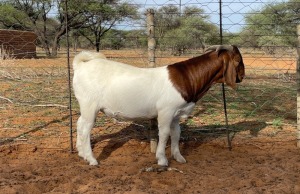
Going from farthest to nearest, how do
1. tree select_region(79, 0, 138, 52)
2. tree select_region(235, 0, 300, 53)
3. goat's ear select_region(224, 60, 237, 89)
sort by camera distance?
tree select_region(235, 0, 300, 53)
tree select_region(79, 0, 138, 52)
goat's ear select_region(224, 60, 237, 89)

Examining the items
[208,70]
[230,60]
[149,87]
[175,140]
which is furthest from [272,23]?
[149,87]

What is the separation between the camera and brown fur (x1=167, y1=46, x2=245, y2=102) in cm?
533

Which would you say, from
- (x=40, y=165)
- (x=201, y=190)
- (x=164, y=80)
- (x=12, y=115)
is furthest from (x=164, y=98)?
(x=12, y=115)

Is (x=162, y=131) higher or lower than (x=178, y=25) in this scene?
lower

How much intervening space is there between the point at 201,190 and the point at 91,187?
1188 mm

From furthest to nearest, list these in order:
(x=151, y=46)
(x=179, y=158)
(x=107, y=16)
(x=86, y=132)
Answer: (x=107, y=16), (x=151, y=46), (x=179, y=158), (x=86, y=132)

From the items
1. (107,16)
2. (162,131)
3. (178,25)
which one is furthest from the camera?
(178,25)

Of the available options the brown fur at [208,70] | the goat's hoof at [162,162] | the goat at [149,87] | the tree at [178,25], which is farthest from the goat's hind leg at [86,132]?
the tree at [178,25]

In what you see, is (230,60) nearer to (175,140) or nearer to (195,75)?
(195,75)

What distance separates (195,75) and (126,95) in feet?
3.24

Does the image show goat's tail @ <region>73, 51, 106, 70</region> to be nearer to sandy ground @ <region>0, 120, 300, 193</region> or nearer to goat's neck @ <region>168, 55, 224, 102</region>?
goat's neck @ <region>168, 55, 224, 102</region>

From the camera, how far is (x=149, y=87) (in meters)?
5.16

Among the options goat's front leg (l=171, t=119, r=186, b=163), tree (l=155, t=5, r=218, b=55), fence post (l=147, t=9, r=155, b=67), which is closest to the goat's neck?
goat's front leg (l=171, t=119, r=186, b=163)

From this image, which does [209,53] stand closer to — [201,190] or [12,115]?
[201,190]
